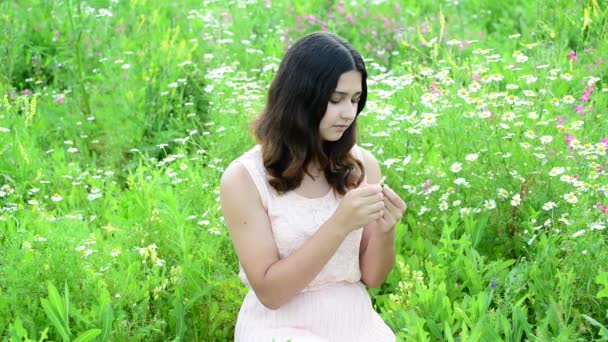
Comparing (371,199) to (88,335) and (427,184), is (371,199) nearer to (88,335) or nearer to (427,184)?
(88,335)

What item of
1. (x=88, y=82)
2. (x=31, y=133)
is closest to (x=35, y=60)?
(x=88, y=82)

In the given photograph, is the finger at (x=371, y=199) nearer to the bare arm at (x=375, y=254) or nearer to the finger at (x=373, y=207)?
the finger at (x=373, y=207)

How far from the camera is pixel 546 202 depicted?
3.38m

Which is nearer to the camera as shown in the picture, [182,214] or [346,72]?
[346,72]

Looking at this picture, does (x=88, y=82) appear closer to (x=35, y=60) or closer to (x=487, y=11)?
(x=35, y=60)

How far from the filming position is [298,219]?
2.60 metres

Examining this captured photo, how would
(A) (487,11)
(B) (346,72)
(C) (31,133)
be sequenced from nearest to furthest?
1. (B) (346,72)
2. (C) (31,133)
3. (A) (487,11)


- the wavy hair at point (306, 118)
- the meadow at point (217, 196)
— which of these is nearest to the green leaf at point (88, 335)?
the meadow at point (217, 196)

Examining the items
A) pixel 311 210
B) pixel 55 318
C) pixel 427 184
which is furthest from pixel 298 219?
pixel 427 184

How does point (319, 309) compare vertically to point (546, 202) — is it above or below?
above

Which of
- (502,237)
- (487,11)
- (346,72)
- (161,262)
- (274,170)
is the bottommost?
(487,11)

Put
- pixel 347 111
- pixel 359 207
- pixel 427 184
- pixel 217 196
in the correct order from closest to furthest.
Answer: pixel 359 207 < pixel 347 111 < pixel 427 184 < pixel 217 196

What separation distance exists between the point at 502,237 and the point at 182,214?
1146 mm

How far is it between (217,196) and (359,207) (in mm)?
1445
